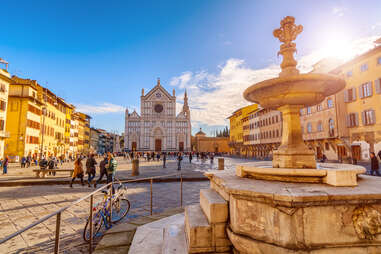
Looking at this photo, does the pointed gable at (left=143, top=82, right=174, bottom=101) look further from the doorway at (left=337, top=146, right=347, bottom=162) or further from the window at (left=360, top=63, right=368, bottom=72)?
the window at (left=360, top=63, right=368, bottom=72)

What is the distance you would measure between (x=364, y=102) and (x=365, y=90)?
104 cm

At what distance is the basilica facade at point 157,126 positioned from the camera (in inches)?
2233

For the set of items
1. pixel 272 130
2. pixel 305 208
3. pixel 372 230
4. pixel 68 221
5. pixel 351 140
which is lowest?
pixel 68 221

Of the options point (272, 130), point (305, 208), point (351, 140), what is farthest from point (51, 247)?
point (272, 130)

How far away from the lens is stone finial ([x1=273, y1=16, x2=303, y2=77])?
381cm

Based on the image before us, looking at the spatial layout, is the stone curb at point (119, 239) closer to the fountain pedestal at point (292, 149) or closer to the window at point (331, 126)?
the fountain pedestal at point (292, 149)

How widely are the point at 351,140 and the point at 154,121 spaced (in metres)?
45.7

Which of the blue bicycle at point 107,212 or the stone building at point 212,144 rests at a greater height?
the stone building at point 212,144

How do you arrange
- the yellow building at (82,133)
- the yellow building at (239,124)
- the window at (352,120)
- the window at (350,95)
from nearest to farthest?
the window at (352,120), the window at (350,95), the yellow building at (239,124), the yellow building at (82,133)

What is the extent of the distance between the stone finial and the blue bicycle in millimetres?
4040

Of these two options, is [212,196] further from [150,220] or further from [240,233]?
[150,220]

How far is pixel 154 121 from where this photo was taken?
5800 cm

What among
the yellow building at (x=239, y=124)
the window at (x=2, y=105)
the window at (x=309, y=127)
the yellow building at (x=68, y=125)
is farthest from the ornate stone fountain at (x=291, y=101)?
the yellow building at (x=68, y=125)

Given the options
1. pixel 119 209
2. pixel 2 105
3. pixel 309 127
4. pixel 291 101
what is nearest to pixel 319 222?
pixel 291 101
